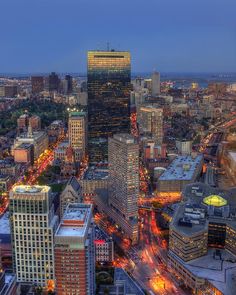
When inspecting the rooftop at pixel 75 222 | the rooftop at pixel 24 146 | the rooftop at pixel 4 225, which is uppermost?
the rooftop at pixel 75 222

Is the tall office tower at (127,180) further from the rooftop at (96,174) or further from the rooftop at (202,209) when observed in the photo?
the rooftop at (96,174)

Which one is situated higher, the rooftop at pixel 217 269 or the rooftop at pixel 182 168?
the rooftop at pixel 182 168

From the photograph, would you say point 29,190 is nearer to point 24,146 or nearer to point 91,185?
point 91,185

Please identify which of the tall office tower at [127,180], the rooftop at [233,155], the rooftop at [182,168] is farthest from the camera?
the rooftop at [233,155]

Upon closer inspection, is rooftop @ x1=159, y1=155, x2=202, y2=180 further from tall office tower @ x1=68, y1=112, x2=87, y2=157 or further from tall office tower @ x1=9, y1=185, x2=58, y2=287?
tall office tower @ x1=9, y1=185, x2=58, y2=287

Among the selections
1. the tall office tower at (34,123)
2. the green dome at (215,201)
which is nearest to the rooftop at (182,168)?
the green dome at (215,201)

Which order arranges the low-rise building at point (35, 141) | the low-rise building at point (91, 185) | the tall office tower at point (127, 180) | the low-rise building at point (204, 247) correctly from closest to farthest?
the low-rise building at point (204, 247) → the tall office tower at point (127, 180) → the low-rise building at point (91, 185) → the low-rise building at point (35, 141)

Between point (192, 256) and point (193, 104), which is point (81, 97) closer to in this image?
point (193, 104)

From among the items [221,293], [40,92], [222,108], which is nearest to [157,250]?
[221,293]
